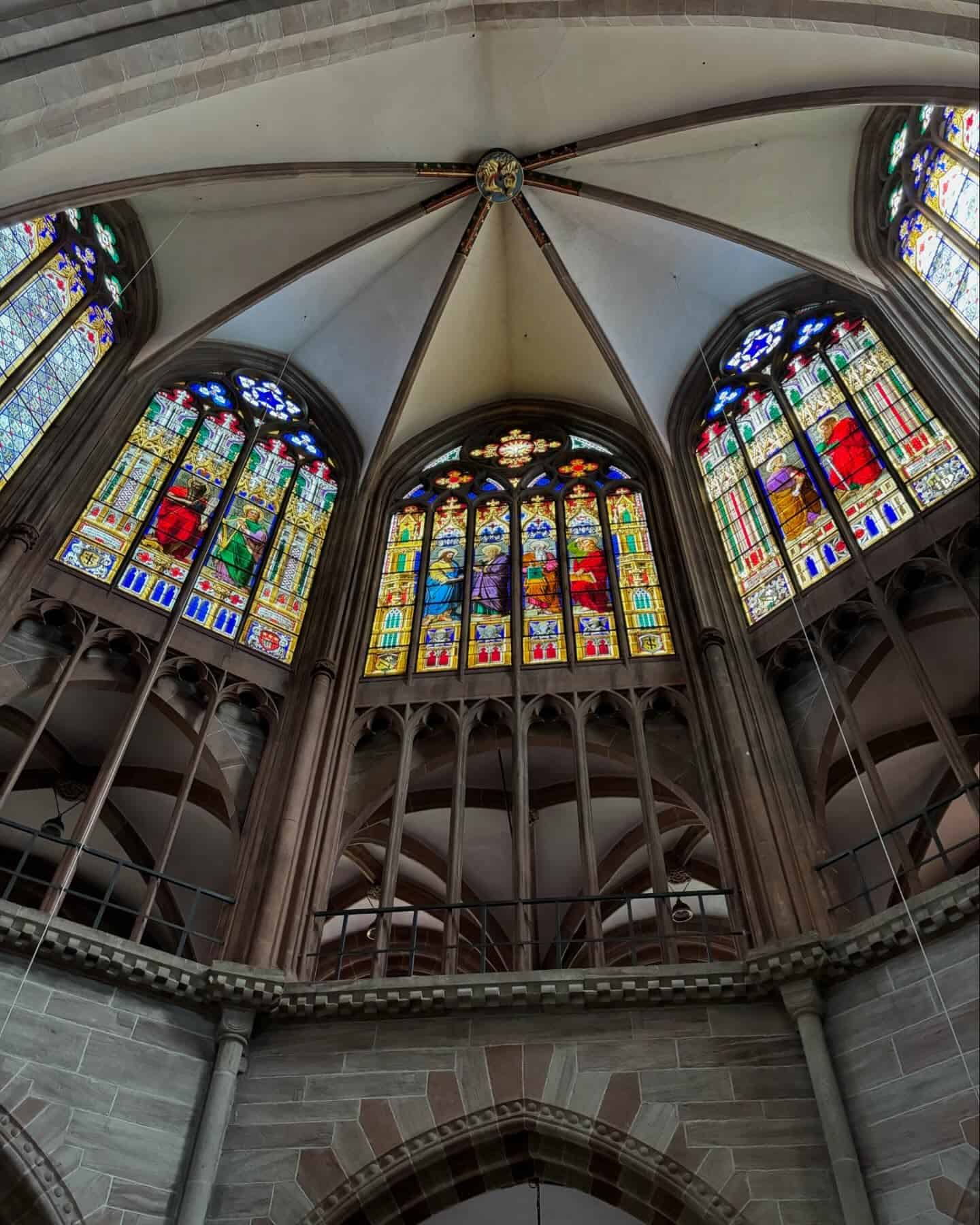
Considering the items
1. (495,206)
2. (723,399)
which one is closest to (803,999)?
(723,399)

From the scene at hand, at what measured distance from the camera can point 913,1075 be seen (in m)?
7.00

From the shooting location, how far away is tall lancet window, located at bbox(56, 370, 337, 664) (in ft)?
38.6

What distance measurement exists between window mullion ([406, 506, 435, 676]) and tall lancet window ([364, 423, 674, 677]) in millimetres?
18

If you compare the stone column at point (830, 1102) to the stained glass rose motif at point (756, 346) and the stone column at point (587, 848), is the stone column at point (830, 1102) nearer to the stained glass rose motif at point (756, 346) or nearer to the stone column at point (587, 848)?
the stone column at point (587, 848)

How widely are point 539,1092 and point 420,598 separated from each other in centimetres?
→ 677

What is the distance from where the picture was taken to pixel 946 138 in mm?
11312

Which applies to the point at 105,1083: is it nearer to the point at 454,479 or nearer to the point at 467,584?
the point at 467,584

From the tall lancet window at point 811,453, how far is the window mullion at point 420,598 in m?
3.86

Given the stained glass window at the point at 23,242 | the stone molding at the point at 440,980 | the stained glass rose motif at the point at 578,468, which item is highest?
the stained glass rose motif at the point at 578,468

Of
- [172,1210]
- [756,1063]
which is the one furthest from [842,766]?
[172,1210]

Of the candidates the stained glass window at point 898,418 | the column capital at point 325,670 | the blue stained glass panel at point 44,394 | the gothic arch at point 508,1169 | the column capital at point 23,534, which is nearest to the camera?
the gothic arch at point 508,1169

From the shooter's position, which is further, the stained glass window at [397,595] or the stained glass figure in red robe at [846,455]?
the stained glass window at [397,595]

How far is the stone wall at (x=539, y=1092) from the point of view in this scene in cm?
721

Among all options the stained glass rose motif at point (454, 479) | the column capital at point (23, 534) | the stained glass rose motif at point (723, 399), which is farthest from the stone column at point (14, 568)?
the stained glass rose motif at point (723, 399)
